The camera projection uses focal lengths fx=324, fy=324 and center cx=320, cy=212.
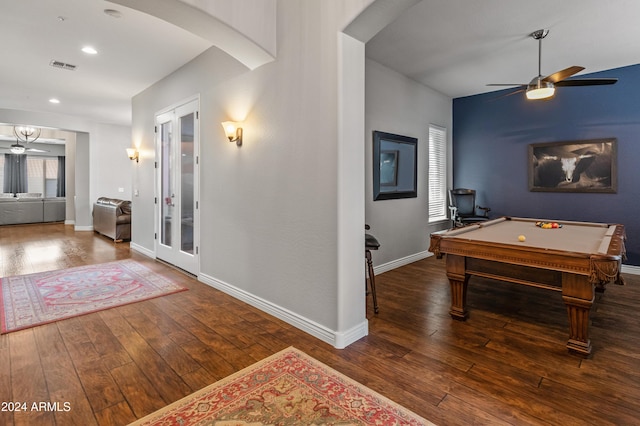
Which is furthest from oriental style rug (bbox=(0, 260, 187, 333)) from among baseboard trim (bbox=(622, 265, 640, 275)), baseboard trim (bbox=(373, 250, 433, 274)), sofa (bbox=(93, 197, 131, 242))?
baseboard trim (bbox=(622, 265, 640, 275))

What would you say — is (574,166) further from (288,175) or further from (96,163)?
(96,163)

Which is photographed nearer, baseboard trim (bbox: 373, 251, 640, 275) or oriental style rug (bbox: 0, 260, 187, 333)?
oriental style rug (bbox: 0, 260, 187, 333)

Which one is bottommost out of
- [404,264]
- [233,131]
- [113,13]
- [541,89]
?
[404,264]

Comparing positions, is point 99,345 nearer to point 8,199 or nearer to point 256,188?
point 256,188

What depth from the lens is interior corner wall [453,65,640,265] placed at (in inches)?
184

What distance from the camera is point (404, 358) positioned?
2.33 meters

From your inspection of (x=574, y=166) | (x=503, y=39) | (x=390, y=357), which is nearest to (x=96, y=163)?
(x=390, y=357)

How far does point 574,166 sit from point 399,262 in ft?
10.4

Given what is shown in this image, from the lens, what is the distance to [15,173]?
1170 cm

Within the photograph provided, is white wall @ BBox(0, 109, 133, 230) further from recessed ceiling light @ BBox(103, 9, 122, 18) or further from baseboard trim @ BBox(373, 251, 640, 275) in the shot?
baseboard trim @ BBox(373, 251, 640, 275)

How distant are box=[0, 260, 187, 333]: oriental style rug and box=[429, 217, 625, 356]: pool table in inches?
123

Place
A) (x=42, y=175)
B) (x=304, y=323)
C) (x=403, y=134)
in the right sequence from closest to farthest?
(x=304, y=323) → (x=403, y=134) → (x=42, y=175)

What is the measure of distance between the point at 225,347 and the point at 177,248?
271 cm

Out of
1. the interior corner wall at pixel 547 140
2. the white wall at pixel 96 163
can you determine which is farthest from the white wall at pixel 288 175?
the white wall at pixel 96 163
